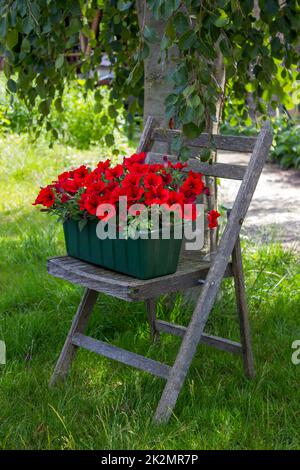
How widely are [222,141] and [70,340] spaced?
0.92 metres

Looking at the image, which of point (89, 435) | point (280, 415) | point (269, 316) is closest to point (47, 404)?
point (89, 435)

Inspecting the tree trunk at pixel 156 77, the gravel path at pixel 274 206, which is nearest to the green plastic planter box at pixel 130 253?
the tree trunk at pixel 156 77

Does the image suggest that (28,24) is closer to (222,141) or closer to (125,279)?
(222,141)

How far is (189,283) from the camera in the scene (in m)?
2.33

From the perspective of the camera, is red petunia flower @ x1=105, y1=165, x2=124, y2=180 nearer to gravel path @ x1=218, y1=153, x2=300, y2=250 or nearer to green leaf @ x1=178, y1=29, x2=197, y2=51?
green leaf @ x1=178, y1=29, x2=197, y2=51

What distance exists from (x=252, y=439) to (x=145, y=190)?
0.85m

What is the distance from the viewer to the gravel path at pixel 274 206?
4.90m

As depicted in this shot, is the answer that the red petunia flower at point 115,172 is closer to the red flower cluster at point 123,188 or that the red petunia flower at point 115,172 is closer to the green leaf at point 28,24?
the red flower cluster at point 123,188

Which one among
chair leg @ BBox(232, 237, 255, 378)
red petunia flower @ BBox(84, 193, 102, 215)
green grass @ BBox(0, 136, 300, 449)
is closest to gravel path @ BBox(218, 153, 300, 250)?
green grass @ BBox(0, 136, 300, 449)

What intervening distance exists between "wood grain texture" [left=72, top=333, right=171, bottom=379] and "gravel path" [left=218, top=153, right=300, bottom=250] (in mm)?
2114

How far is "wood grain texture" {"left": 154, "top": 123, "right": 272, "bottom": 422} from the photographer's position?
2252 mm

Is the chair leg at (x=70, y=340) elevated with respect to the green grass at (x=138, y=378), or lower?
elevated

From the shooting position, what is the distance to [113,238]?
2.21m

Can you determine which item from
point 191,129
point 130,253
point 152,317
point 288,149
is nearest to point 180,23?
point 191,129
